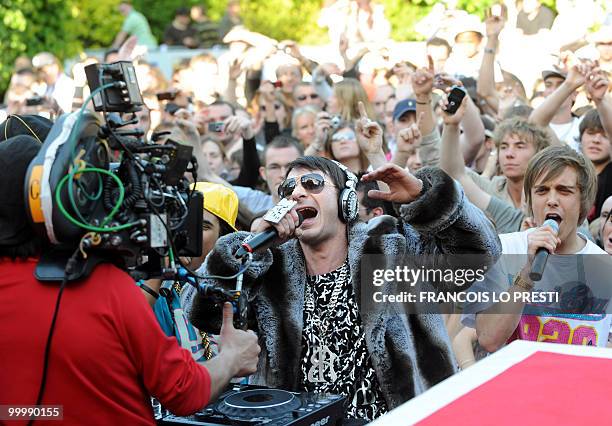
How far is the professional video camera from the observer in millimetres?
2518

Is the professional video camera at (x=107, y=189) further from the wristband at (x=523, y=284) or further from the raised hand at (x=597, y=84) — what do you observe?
the raised hand at (x=597, y=84)

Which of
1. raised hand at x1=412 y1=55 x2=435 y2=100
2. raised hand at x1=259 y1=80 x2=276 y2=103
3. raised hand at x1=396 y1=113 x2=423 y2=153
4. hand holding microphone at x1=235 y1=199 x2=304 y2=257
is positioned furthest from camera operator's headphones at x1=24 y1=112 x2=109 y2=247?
raised hand at x1=259 y1=80 x2=276 y2=103

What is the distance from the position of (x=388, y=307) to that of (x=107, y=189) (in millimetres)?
1460

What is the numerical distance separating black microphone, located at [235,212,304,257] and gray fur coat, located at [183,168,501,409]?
474mm

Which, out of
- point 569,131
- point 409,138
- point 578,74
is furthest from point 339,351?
point 569,131

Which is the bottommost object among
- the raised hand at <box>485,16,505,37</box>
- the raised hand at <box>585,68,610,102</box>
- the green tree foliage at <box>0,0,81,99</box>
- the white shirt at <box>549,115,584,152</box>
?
the white shirt at <box>549,115,584,152</box>

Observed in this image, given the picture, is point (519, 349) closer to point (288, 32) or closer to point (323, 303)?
point (323, 303)

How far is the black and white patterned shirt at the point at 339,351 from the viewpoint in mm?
3553

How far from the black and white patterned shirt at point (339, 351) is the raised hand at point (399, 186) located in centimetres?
36

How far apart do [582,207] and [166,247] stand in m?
2.30

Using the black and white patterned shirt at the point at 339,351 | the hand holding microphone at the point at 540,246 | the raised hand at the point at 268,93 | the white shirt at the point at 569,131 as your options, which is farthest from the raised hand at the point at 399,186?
the raised hand at the point at 268,93

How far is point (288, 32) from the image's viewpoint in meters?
20.0

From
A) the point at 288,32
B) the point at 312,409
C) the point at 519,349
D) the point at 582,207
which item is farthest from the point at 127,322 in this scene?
the point at 288,32

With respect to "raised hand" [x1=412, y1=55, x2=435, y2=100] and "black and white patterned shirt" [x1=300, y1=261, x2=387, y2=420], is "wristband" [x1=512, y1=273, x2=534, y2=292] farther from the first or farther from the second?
"raised hand" [x1=412, y1=55, x2=435, y2=100]
